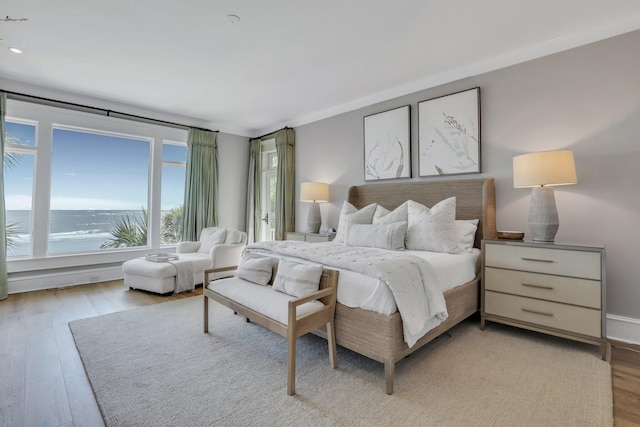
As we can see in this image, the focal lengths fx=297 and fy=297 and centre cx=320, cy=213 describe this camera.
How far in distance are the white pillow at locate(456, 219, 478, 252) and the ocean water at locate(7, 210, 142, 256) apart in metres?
5.08

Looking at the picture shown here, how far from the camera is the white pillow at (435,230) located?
2.90 meters

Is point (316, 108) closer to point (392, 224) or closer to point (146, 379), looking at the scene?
point (392, 224)

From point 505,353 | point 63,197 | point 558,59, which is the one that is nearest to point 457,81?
point 558,59

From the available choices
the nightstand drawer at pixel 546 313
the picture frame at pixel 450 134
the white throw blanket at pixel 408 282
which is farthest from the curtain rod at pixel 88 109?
the nightstand drawer at pixel 546 313

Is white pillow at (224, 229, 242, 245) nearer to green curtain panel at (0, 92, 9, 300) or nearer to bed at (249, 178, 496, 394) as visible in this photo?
bed at (249, 178, 496, 394)

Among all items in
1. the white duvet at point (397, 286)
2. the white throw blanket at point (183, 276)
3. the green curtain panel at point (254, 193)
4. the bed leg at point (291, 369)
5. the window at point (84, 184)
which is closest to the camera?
the bed leg at point (291, 369)

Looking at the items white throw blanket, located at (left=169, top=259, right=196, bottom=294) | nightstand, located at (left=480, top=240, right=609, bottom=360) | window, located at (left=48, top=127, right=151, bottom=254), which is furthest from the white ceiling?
white throw blanket, located at (left=169, top=259, right=196, bottom=294)

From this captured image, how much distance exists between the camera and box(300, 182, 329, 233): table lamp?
4613 millimetres

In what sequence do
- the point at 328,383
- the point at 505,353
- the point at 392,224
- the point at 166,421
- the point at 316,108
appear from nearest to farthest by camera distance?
the point at 166,421
the point at 328,383
the point at 505,353
the point at 392,224
the point at 316,108

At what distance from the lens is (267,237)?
6137 millimetres

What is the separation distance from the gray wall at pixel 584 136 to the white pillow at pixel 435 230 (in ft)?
2.06

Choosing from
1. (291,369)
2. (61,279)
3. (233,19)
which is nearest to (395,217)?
(291,369)

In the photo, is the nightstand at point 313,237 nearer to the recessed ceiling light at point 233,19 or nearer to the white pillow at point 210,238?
the white pillow at point 210,238

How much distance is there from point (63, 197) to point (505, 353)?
586 centimetres
